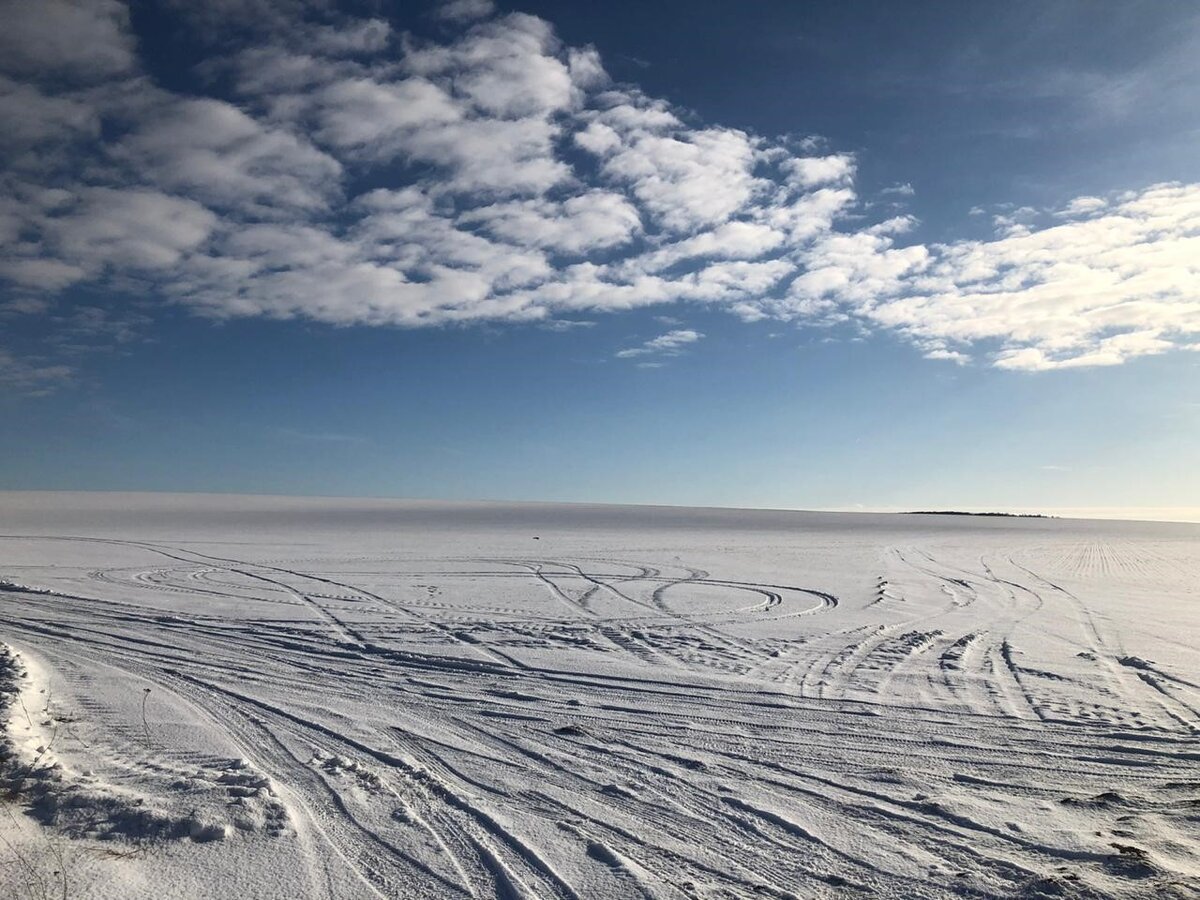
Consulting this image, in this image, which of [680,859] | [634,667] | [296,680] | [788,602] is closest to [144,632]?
[296,680]

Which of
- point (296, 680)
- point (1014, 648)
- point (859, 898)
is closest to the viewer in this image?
point (859, 898)

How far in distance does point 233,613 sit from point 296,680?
5502mm

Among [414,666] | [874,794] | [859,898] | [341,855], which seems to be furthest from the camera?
[414,666]

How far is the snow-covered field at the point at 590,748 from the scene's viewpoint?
435 centimetres

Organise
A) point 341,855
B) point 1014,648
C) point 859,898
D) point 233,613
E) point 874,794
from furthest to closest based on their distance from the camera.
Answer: point 233,613
point 1014,648
point 874,794
point 341,855
point 859,898

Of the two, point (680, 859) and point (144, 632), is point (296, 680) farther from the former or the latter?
point (680, 859)

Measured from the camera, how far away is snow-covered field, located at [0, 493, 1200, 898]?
4352 millimetres

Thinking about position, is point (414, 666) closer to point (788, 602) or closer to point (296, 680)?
point (296, 680)

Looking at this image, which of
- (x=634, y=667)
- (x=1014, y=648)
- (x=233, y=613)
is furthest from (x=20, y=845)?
(x=1014, y=648)

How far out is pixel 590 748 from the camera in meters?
6.49

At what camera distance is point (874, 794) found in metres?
5.52

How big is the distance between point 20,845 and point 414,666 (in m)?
5.21

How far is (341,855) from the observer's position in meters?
4.45

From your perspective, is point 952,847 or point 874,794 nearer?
point 952,847
